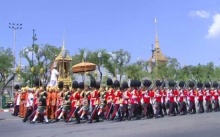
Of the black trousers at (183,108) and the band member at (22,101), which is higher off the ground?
the band member at (22,101)

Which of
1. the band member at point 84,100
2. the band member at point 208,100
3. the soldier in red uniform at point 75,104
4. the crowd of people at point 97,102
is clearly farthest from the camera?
the band member at point 208,100

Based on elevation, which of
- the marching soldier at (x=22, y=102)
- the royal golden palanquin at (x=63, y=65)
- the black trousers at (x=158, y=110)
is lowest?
the black trousers at (x=158, y=110)

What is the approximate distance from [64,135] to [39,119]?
214 inches

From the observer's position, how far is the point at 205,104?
22.1 m

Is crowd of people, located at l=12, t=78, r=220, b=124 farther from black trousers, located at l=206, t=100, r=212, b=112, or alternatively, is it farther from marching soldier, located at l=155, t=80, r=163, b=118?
black trousers, located at l=206, t=100, r=212, b=112

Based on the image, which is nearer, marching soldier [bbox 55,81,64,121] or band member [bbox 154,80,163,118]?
marching soldier [bbox 55,81,64,121]

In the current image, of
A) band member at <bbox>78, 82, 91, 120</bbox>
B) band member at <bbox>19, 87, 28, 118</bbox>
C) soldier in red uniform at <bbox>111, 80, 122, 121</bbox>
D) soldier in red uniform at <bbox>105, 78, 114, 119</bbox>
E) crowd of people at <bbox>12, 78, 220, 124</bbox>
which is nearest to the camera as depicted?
band member at <bbox>78, 82, 91, 120</bbox>

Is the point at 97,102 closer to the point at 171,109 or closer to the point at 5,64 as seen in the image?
the point at 171,109

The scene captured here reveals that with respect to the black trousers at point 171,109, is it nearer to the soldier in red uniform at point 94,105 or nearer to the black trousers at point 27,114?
the soldier in red uniform at point 94,105

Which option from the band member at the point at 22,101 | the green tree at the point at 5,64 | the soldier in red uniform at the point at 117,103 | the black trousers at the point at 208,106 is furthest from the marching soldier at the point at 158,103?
the green tree at the point at 5,64

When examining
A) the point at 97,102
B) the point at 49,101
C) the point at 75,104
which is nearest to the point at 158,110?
the point at 97,102

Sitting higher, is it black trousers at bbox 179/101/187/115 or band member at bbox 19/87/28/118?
band member at bbox 19/87/28/118

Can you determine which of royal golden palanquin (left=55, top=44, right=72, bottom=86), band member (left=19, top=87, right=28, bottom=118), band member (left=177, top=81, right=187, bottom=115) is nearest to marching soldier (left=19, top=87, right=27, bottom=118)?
band member (left=19, top=87, right=28, bottom=118)

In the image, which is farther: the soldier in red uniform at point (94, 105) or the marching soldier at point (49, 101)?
the marching soldier at point (49, 101)
